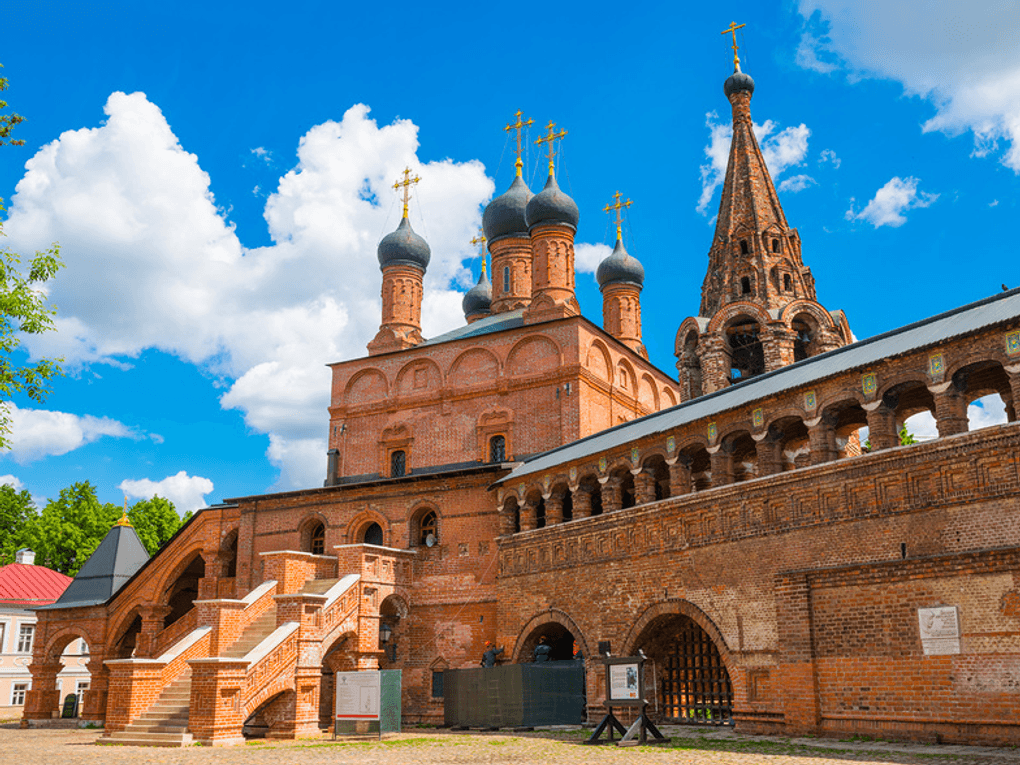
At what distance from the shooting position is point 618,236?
34750mm

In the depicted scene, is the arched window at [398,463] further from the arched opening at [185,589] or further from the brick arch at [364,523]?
the arched opening at [185,589]

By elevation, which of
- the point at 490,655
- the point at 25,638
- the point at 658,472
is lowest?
the point at 490,655

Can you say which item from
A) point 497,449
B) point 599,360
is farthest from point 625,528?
point 599,360

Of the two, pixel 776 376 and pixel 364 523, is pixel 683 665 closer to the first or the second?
pixel 776 376

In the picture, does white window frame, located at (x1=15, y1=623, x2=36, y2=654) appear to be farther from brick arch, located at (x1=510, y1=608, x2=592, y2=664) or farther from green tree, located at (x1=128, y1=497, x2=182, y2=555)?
brick arch, located at (x1=510, y1=608, x2=592, y2=664)

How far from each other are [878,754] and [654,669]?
632cm

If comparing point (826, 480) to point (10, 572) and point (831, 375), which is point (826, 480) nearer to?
point (831, 375)

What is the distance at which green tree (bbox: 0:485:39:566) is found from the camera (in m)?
44.1

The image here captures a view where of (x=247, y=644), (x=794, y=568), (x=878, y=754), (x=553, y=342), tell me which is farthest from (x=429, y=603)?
(x=878, y=754)

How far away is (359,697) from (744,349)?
48.5 ft

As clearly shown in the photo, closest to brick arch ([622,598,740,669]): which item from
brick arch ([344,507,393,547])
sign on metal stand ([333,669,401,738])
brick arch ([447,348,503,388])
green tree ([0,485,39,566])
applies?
sign on metal stand ([333,669,401,738])

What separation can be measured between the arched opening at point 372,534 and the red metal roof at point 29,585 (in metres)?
18.6

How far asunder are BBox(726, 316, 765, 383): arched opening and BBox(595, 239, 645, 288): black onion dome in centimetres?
928

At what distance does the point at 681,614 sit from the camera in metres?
15.5
